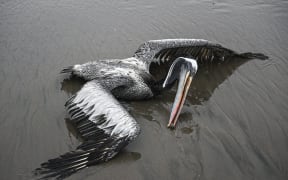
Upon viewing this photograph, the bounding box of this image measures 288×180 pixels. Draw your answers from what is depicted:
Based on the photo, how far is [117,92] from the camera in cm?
467

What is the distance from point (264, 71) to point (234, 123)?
173 cm

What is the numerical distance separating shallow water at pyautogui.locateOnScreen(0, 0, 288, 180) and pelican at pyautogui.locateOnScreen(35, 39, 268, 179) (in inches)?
6.8

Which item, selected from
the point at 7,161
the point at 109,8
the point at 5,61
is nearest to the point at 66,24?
the point at 109,8

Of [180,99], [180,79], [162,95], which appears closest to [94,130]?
[180,99]

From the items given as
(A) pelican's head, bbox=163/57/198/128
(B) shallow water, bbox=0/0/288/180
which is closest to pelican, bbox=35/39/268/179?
(A) pelican's head, bbox=163/57/198/128

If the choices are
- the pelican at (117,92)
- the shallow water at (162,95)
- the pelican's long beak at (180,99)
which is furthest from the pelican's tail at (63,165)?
the pelican's long beak at (180,99)

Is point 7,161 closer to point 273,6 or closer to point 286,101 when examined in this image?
point 286,101

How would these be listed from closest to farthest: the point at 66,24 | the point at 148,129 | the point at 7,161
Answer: the point at 7,161 < the point at 148,129 < the point at 66,24

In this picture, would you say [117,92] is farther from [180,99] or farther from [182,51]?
[182,51]

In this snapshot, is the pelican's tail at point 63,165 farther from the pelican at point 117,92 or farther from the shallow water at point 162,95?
the shallow water at point 162,95

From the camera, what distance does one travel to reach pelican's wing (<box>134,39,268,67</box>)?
5.40 meters

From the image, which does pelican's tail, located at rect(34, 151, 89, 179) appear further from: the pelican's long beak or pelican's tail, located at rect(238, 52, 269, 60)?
pelican's tail, located at rect(238, 52, 269, 60)

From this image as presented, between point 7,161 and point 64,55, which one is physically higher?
point 64,55

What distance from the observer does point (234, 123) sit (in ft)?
13.9
